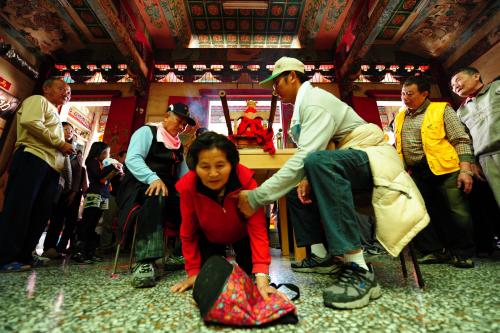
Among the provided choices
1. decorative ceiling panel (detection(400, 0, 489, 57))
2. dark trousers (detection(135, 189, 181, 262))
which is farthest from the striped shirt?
decorative ceiling panel (detection(400, 0, 489, 57))

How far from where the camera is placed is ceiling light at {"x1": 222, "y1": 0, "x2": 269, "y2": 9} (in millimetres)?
4504

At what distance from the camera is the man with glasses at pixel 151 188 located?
1.18 meters

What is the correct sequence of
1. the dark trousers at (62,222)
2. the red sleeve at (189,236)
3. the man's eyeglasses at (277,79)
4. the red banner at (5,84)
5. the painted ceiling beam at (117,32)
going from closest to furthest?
the red sleeve at (189,236), the man's eyeglasses at (277,79), the dark trousers at (62,222), the painted ceiling beam at (117,32), the red banner at (5,84)

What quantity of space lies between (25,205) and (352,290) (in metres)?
1.99

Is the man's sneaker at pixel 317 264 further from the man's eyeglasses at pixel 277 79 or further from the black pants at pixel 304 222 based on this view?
the man's eyeglasses at pixel 277 79

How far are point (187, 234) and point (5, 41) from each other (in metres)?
6.14

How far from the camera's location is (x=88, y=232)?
2127 mm

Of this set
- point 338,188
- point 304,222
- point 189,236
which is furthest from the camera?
point 304,222

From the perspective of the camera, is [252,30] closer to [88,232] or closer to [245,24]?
[245,24]

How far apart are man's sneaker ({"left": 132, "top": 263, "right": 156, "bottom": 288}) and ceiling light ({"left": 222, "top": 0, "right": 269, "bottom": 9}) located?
497 centimetres

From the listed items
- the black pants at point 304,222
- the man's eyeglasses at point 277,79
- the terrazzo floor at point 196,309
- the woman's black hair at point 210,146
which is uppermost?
the man's eyeglasses at point 277,79

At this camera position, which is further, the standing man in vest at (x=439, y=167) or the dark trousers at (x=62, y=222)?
the dark trousers at (x=62, y=222)

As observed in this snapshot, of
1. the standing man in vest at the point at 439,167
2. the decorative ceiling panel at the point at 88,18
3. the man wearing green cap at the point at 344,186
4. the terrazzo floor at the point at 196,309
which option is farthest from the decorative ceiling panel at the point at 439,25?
the decorative ceiling panel at the point at 88,18

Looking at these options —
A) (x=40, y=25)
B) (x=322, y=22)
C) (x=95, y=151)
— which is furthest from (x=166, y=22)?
(x=95, y=151)
